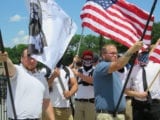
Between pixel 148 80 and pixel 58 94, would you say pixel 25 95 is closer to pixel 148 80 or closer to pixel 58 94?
pixel 58 94

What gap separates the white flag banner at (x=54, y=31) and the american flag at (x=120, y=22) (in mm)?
747

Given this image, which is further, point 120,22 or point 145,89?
point 145,89

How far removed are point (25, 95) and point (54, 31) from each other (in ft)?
3.58

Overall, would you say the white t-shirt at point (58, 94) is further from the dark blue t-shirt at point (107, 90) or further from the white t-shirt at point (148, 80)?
the dark blue t-shirt at point (107, 90)

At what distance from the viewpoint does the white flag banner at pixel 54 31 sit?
22.1 ft

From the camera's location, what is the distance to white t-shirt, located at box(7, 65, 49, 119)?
20.4ft

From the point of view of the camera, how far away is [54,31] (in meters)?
6.86

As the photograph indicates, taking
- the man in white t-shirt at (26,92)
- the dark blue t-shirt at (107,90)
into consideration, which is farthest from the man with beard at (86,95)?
the man in white t-shirt at (26,92)

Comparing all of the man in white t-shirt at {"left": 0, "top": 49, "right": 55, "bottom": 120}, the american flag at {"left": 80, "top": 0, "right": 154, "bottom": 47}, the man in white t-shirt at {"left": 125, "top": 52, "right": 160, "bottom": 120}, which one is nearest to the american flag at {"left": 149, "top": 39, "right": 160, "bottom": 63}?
the man in white t-shirt at {"left": 125, "top": 52, "right": 160, "bottom": 120}

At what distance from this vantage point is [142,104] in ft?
28.8

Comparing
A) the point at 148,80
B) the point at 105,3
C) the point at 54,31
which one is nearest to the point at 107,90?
the point at 54,31

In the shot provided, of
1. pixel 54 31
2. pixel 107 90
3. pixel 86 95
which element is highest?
pixel 54 31

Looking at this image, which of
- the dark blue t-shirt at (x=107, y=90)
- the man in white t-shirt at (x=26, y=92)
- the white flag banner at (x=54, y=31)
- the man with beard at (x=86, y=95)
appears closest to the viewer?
the man in white t-shirt at (x=26, y=92)

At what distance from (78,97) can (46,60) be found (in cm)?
344
